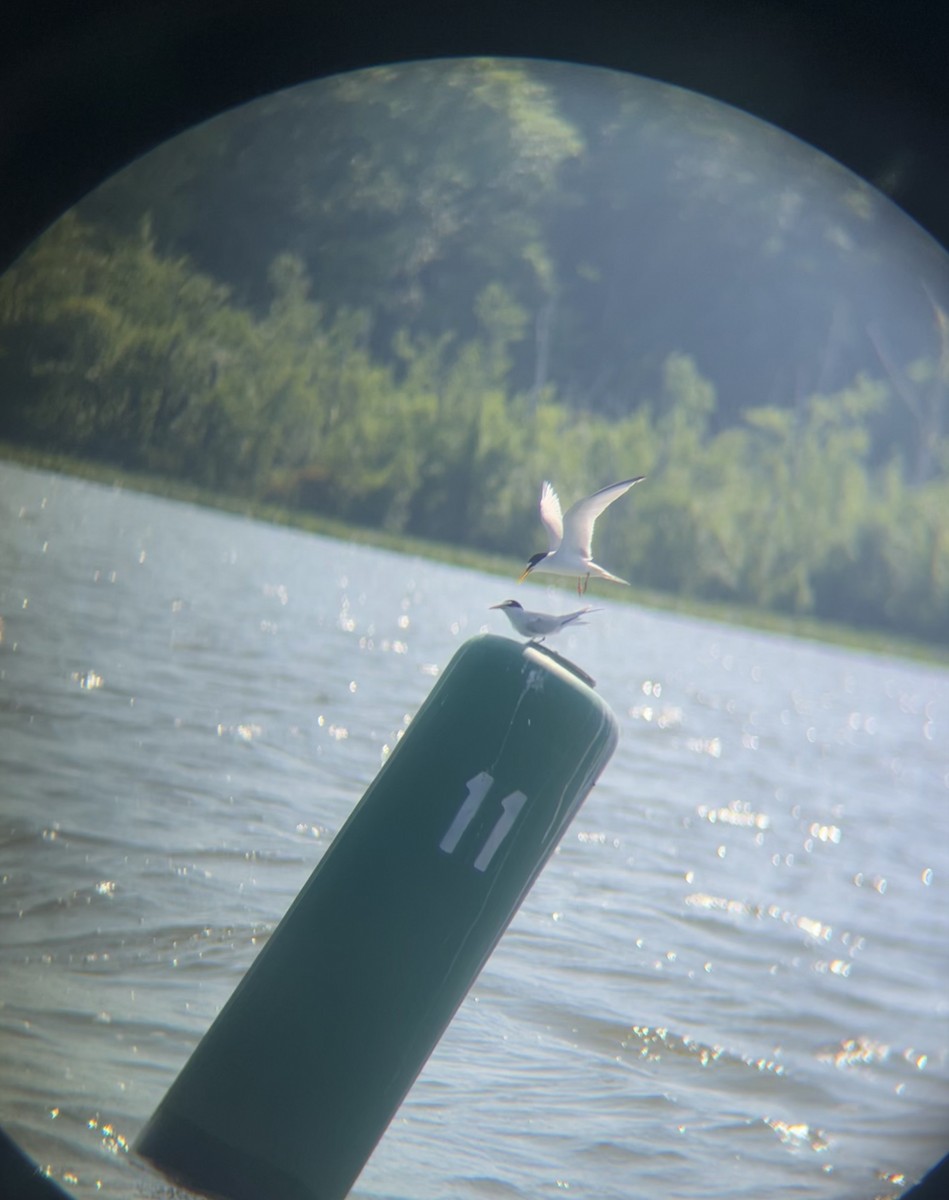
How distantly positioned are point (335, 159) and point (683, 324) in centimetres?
818

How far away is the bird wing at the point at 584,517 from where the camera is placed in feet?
8.45

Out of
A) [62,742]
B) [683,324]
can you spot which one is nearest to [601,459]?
[683,324]

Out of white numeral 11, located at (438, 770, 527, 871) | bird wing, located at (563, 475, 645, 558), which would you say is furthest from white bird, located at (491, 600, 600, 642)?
white numeral 11, located at (438, 770, 527, 871)

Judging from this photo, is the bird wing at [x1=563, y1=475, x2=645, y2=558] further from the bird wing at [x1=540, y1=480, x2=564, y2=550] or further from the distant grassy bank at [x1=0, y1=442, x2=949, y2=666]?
the distant grassy bank at [x1=0, y1=442, x2=949, y2=666]

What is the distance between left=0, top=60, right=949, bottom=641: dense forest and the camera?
7.82 m

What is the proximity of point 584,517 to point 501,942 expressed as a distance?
258cm

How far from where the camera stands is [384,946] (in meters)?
2.24

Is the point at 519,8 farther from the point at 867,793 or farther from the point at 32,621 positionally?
the point at 867,793

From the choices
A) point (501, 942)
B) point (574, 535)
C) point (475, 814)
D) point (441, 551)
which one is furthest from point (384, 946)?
point (441, 551)

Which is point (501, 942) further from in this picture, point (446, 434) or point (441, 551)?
point (446, 434)

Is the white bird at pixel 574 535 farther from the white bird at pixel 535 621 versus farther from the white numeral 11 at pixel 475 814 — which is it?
the white numeral 11 at pixel 475 814

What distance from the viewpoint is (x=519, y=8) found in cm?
196

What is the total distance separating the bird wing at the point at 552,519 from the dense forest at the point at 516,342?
0.81 m

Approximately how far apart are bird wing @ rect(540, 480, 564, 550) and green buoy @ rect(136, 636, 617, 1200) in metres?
0.38
